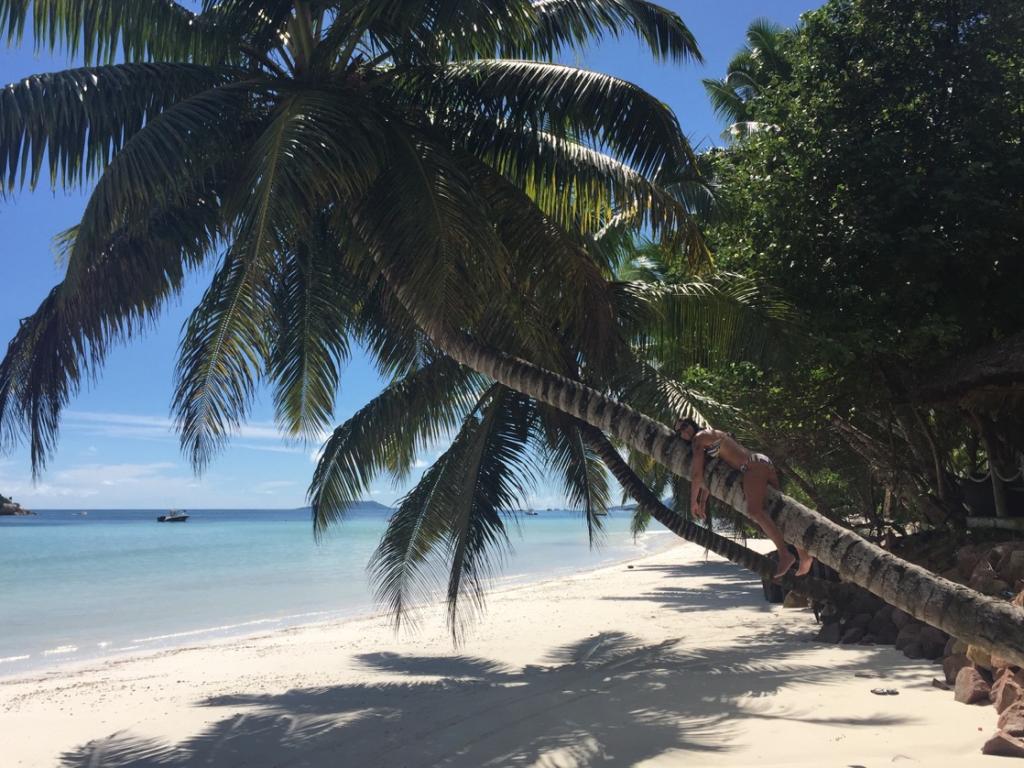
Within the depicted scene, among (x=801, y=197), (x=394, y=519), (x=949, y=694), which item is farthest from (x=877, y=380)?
(x=394, y=519)

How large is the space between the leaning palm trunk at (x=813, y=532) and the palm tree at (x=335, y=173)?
0.09ft

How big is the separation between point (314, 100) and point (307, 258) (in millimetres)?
2494

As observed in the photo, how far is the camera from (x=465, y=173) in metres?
7.12

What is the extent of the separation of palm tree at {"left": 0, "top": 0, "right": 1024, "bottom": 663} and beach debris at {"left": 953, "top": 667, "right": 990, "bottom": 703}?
10.7 ft

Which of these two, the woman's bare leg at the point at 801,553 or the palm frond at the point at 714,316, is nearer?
→ the woman's bare leg at the point at 801,553

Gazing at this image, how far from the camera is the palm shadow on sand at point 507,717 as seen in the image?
659cm

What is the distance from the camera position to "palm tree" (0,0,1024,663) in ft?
19.7

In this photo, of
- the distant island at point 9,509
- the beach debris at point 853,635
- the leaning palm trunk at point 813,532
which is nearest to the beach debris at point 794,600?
the beach debris at point 853,635

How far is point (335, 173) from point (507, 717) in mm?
4959

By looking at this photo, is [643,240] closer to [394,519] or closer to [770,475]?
[394,519]

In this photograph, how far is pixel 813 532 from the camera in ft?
15.1

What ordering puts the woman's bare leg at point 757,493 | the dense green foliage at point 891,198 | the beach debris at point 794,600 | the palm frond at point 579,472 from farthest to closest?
1. the beach debris at point 794,600
2. the palm frond at point 579,472
3. the dense green foliage at point 891,198
4. the woman's bare leg at point 757,493

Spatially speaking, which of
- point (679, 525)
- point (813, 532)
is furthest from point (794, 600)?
point (813, 532)

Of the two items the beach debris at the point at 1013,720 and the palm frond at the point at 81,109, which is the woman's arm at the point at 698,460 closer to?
the beach debris at the point at 1013,720
